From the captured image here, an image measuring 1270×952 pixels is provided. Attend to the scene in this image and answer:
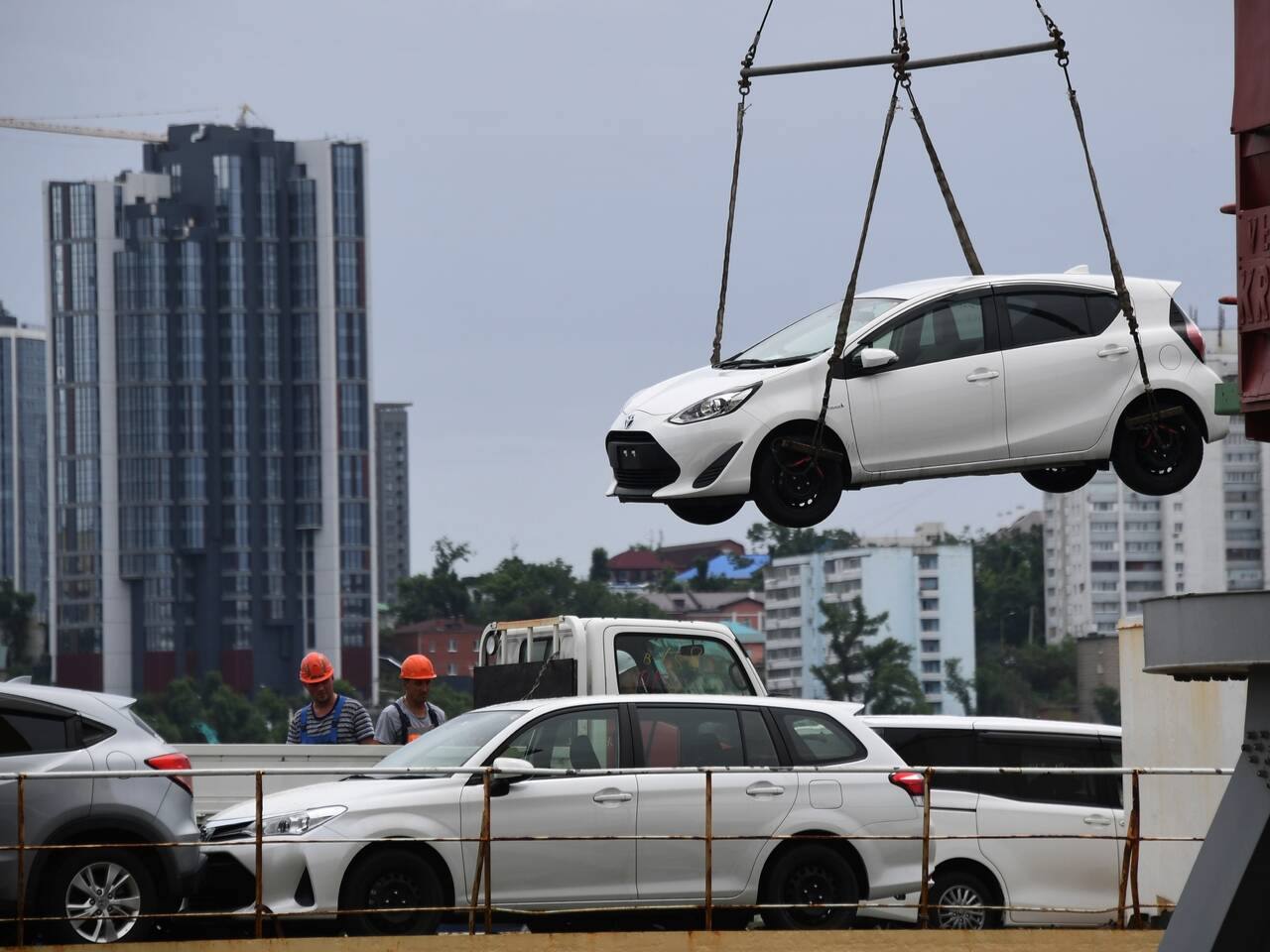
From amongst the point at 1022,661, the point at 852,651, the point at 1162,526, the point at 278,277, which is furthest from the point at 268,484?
the point at 1162,526

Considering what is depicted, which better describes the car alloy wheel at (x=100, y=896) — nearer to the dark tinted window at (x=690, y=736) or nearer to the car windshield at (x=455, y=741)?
the car windshield at (x=455, y=741)

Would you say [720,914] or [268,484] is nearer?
[720,914]

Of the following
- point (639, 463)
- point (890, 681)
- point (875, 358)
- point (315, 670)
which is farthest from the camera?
point (890, 681)

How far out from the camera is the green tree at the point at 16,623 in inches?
5768

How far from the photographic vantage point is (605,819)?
12062mm

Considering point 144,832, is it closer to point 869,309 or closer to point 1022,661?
point 869,309

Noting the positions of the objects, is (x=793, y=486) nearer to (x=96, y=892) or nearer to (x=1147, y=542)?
(x=96, y=892)

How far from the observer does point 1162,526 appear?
15700 cm

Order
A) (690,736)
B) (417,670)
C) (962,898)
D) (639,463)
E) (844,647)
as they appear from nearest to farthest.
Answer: (639,463), (690,736), (417,670), (962,898), (844,647)

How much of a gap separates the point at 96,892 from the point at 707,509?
12.3 feet

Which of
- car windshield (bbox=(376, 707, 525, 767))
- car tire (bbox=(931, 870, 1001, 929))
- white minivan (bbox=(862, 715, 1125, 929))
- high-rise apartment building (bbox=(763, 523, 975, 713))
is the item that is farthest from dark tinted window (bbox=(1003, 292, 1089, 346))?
high-rise apartment building (bbox=(763, 523, 975, 713))

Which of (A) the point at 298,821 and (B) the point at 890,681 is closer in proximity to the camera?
(A) the point at 298,821

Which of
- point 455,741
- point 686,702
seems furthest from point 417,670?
point 686,702

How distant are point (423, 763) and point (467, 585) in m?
129
